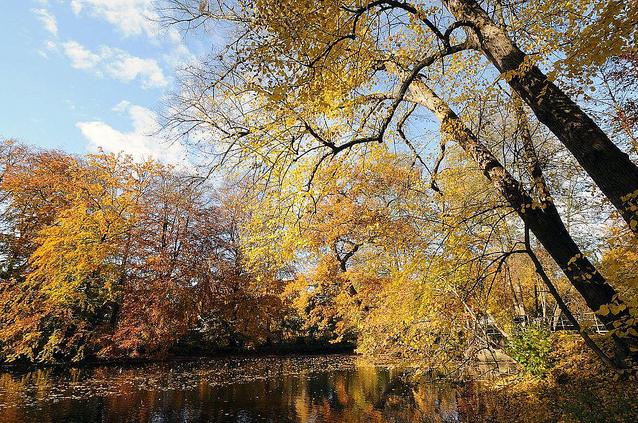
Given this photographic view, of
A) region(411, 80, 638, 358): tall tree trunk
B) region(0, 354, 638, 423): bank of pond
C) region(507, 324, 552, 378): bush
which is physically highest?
region(411, 80, 638, 358): tall tree trunk

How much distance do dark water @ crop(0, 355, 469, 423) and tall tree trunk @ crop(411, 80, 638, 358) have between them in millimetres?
5492

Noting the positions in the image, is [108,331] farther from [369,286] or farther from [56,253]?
[369,286]

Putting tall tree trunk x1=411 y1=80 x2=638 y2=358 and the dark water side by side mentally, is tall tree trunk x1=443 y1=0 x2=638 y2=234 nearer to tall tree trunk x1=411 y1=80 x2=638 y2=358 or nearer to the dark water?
tall tree trunk x1=411 y1=80 x2=638 y2=358

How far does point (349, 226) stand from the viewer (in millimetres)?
15117

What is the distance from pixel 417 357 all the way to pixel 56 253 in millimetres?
15399

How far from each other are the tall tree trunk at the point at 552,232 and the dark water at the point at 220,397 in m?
5.49

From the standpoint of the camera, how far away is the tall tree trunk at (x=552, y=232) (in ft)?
13.1

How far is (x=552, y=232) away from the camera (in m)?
4.27

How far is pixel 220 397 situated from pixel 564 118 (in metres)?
10.9

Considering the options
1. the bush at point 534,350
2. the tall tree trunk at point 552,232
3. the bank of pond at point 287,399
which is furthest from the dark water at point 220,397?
the tall tree trunk at point 552,232

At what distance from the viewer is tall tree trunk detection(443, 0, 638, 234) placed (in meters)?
3.29

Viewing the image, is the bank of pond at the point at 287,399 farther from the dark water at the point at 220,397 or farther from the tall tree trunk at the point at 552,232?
the tall tree trunk at the point at 552,232

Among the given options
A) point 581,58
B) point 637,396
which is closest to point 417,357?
point 637,396

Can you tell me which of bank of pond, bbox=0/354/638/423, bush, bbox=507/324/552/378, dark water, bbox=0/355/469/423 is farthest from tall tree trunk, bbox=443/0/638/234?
bush, bbox=507/324/552/378
